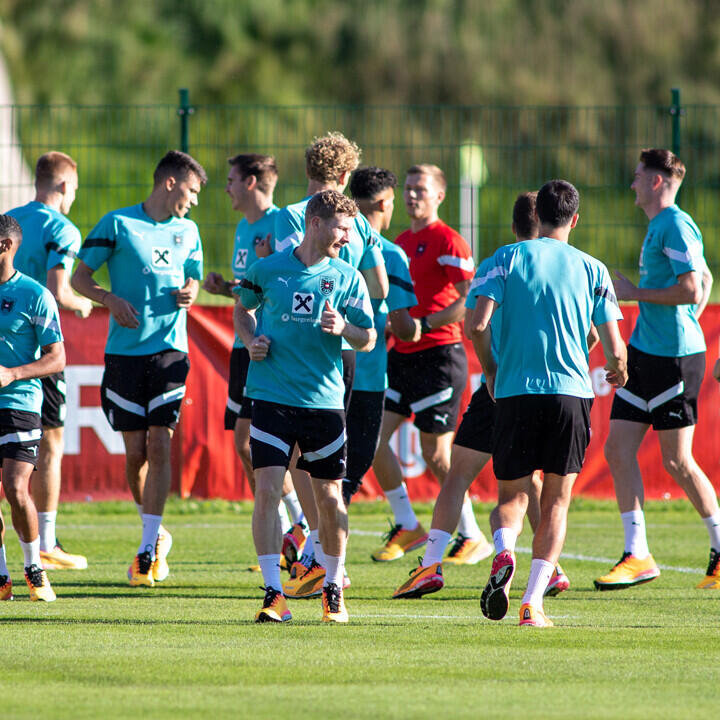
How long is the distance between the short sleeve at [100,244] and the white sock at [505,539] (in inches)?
129

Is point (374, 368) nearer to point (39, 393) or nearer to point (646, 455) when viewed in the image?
point (39, 393)

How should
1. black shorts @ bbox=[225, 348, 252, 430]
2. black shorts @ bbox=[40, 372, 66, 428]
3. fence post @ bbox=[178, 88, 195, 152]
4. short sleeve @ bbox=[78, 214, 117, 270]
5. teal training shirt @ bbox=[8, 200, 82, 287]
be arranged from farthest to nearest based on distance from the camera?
1. fence post @ bbox=[178, 88, 195, 152]
2. black shorts @ bbox=[225, 348, 252, 430]
3. teal training shirt @ bbox=[8, 200, 82, 287]
4. black shorts @ bbox=[40, 372, 66, 428]
5. short sleeve @ bbox=[78, 214, 117, 270]

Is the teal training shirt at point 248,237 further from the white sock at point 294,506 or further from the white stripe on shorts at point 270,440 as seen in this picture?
the white stripe on shorts at point 270,440

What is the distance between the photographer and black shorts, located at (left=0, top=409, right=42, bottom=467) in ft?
26.8

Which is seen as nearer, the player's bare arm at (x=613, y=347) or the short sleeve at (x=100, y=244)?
the player's bare arm at (x=613, y=347)

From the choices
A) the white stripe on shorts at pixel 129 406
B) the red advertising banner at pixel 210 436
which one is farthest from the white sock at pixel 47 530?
the red advertising banner at pixel 210 436

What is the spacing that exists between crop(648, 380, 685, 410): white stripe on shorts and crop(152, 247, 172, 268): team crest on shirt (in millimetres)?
3032

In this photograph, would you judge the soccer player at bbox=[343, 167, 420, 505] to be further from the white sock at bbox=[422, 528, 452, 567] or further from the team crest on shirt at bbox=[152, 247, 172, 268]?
the team crest on shirt at bbox=[152, 247, 172, 268]

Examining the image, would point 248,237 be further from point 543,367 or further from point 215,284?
point 543,367

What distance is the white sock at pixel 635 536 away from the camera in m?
9.24

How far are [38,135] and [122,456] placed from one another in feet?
11.2

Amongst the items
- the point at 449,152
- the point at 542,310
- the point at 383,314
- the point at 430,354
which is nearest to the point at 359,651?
the point at 542,310

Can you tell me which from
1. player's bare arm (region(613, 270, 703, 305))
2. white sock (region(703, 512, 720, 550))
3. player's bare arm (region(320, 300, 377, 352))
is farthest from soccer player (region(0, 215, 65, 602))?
white sock (region(703, 512, 720, 550))

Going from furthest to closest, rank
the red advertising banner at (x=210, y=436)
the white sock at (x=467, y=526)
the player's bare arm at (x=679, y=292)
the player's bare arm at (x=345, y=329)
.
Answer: the red advertising banner at (x=210, y=436) < the white sock at (x=467, y=526) < the player's bare arm at (x=679, y=292) < the player's bare arm at (x=345, y=329)
